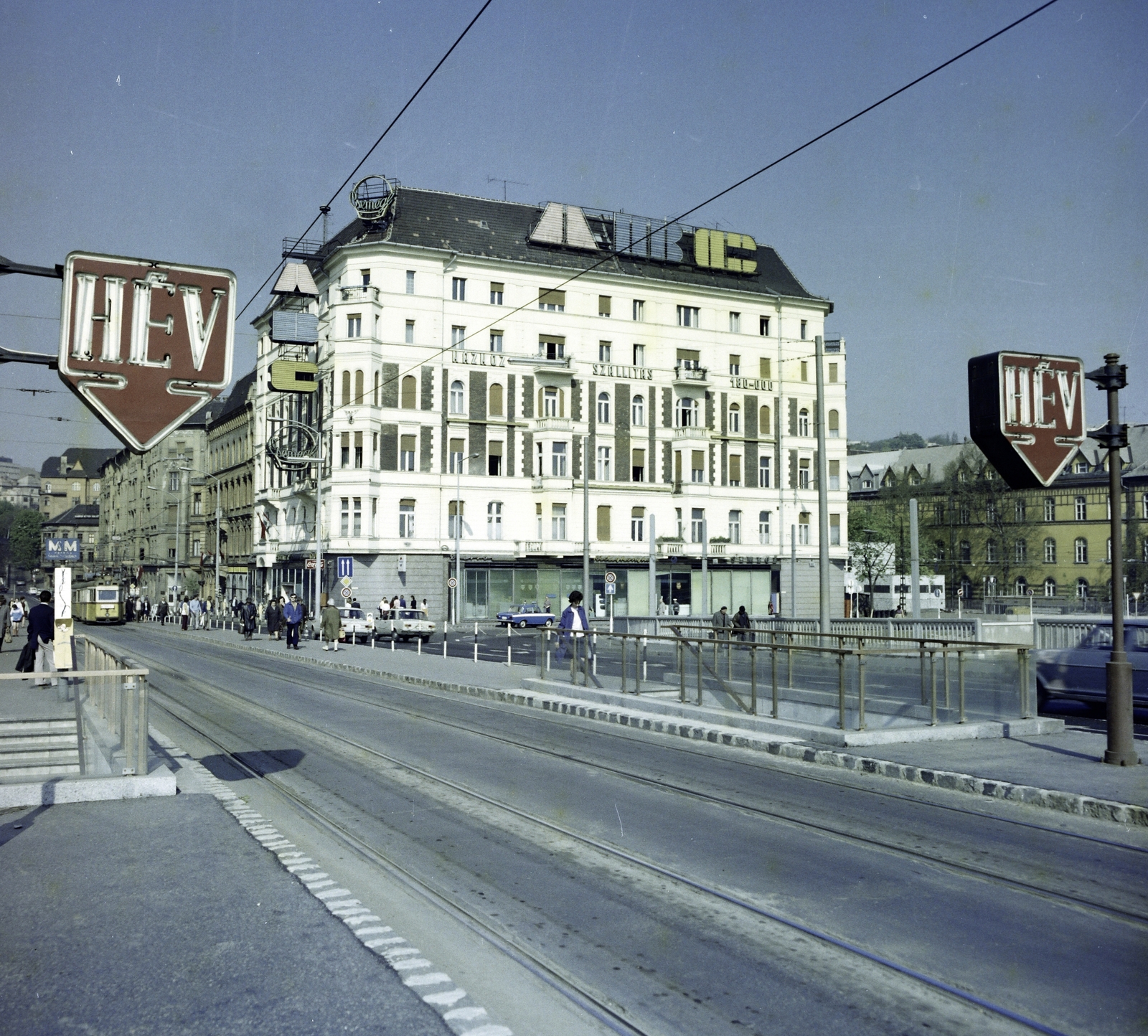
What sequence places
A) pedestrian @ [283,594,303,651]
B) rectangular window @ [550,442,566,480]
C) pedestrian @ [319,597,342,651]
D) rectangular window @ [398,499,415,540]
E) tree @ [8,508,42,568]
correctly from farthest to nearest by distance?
tree @ [8,508,42,568], rectangular window @ [550,442,566,480], rectangular window @ [398,499,415,540], pedestrian @ [283,594,303,651], pedestrian @ [319,597,342,651]

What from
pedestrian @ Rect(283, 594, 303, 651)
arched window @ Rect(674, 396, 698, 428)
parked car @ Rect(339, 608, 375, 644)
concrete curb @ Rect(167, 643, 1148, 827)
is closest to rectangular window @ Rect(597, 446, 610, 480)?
arched window @ Rect(674, 396, 698, 428)

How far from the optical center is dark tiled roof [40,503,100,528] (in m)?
127

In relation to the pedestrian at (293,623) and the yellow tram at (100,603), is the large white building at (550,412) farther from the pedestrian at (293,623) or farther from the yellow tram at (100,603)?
the pedestrian at (293,623)

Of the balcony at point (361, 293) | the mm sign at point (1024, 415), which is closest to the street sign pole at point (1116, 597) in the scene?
the mm sign at point (1024, 415)

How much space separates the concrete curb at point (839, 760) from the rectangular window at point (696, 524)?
3981 centimetres

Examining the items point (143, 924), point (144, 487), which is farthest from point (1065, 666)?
point (144, 487)

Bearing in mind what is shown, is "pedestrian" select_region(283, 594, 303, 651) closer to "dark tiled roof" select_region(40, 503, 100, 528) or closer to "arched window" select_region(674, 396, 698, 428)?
"arched window" select_region(674, 396, 698, 428)

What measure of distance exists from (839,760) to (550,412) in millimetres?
47196

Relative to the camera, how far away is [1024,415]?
35.2 feet

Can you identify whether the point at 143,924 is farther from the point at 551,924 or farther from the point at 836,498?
the point at 836,498

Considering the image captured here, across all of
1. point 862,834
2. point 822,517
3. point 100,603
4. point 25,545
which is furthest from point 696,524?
point 25,545

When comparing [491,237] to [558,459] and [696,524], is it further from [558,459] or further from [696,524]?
[696,524]

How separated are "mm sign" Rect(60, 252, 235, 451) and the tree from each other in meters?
117

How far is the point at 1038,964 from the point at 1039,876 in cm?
199
